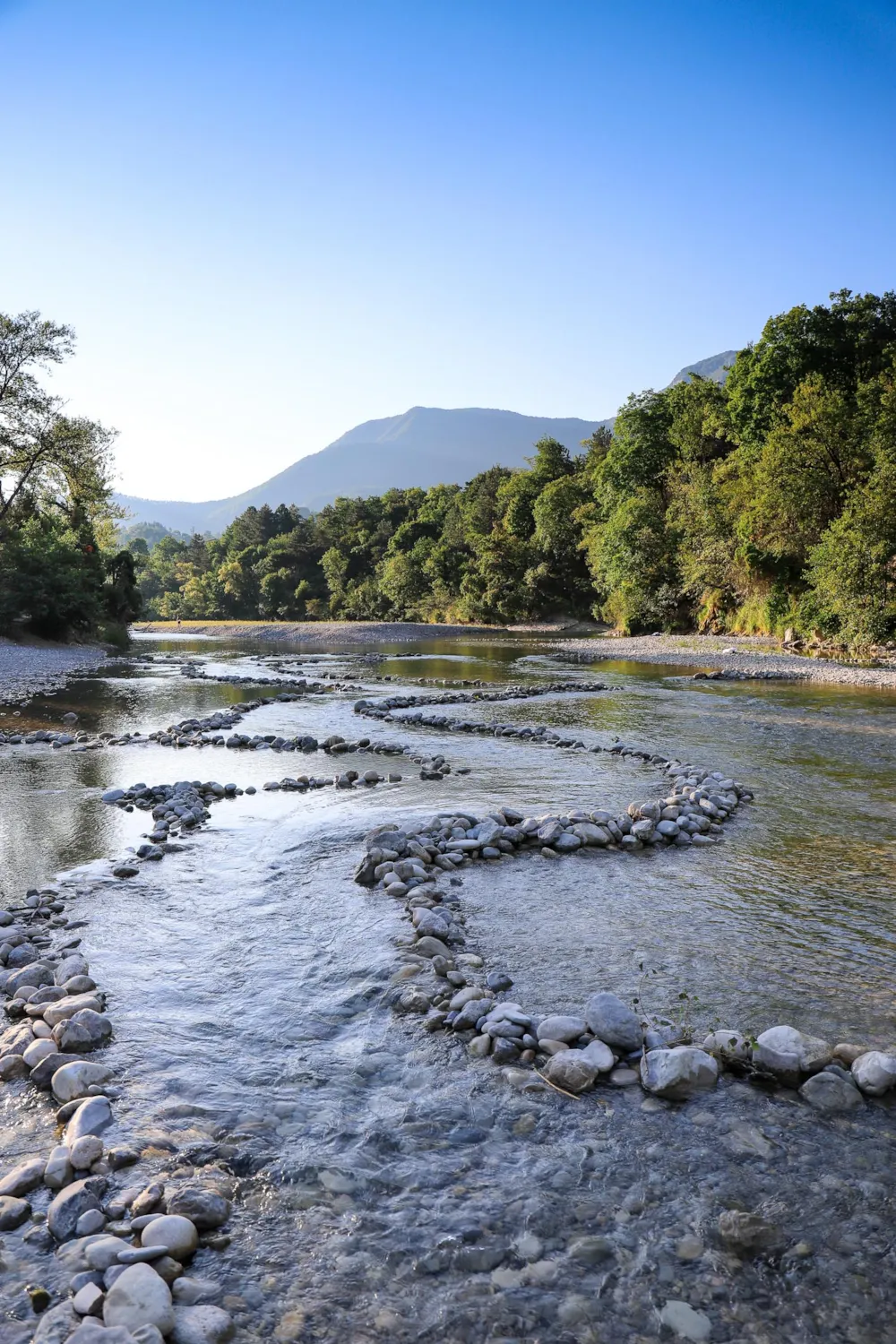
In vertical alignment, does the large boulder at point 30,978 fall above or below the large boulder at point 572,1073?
above

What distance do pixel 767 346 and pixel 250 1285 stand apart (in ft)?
155

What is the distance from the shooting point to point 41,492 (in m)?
37.1

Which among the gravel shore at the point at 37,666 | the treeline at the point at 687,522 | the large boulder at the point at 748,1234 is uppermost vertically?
the treeline at the point at 687,522

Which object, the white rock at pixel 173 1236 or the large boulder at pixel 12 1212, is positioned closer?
the white rock at pixel 173 1236

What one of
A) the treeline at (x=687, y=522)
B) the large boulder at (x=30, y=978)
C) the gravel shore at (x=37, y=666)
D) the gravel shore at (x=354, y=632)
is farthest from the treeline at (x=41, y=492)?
the large boulder at (x=30, y=978)

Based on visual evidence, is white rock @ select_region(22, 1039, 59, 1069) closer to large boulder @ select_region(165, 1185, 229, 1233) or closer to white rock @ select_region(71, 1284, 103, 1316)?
large boulder @ select_region(165, 1185, 229, 1233)

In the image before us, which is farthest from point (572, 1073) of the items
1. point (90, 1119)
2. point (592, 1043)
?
point (90, 1119)

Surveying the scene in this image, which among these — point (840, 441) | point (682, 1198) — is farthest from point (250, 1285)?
point (840, 441)

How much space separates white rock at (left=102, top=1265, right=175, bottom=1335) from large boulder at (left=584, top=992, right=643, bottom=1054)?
92.5 inches

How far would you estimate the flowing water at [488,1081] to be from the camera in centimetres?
263

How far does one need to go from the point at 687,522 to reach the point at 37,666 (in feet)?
116

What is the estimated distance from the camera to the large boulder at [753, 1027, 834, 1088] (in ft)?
12.6

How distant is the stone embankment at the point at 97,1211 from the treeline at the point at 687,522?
29.4 meters

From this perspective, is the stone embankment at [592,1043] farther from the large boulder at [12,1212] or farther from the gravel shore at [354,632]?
the gravel shore at [354,632]
